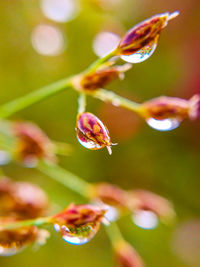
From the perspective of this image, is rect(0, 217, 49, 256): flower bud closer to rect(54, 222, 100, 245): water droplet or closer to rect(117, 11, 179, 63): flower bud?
rect(54, 222, 100, 245): water droplet

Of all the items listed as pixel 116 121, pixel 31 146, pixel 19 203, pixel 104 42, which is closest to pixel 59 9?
pixel 104 42

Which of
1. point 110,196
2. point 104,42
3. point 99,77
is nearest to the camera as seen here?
point 99,77

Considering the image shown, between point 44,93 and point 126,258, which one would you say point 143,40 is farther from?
point 126,258

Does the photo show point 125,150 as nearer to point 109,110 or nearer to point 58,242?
point 109,110

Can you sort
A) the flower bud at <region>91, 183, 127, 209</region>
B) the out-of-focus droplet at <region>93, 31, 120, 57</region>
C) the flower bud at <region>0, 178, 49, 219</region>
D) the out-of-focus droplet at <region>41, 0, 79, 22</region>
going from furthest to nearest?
the out-of-focus droplet at <region>41, 0, 79, 22</region> → the out-of-focus droplet at <region>93, 31, 120, 57</region> → the flower bud at <region>91, 183, 127, 209</region> → the flower bud at <region>0, 178, 49, 219</region>

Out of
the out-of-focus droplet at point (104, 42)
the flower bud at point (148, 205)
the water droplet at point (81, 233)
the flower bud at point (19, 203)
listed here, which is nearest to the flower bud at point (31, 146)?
the flower bud at point (19, 203)

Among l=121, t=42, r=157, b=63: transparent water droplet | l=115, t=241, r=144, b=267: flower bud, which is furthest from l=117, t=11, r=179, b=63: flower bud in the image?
l=115, t=241, r=144, b=267: flower bud

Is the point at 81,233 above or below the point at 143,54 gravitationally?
below
